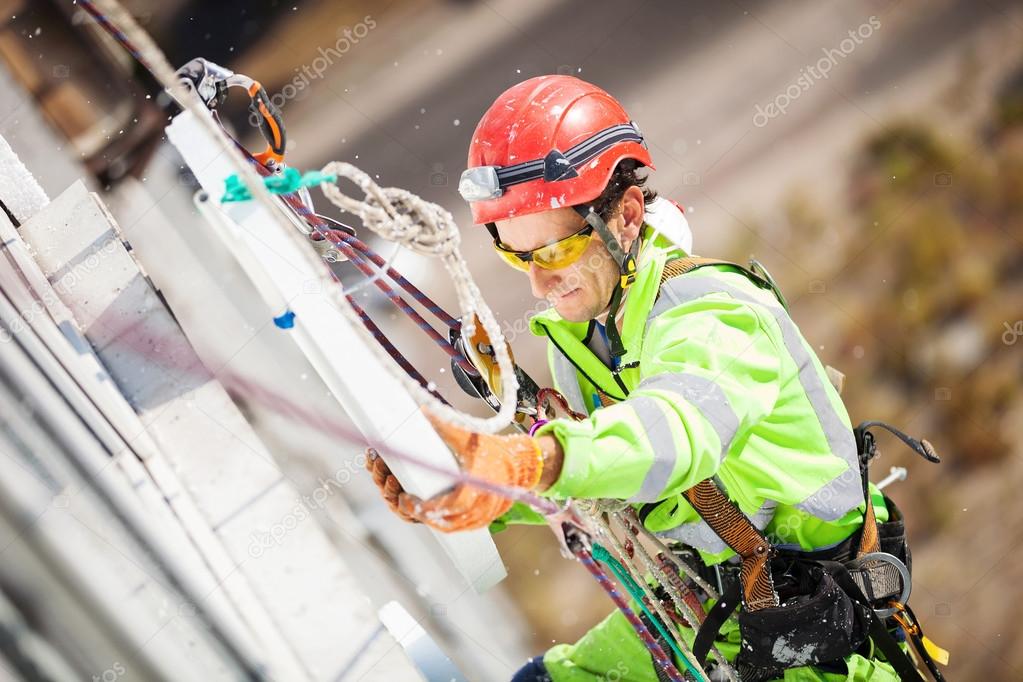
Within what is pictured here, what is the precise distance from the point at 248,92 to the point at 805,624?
5.16 ft

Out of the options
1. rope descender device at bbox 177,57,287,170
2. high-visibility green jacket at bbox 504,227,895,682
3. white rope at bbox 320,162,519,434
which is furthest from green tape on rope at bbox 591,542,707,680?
rope descender device at bbox 177,57,287,170

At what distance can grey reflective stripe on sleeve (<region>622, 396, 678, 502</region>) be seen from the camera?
4.17 feet

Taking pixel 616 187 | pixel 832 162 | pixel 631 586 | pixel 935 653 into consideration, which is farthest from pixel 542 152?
pixel 832 162

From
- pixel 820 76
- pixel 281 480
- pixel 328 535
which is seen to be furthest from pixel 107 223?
pixel 820 76

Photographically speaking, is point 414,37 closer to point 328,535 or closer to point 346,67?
point 346,67

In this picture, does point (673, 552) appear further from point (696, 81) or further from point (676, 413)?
point (696, 81)

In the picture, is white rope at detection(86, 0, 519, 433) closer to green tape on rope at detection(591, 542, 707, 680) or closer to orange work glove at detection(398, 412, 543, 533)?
orange work glove at detection(398, 412, 543, 533)

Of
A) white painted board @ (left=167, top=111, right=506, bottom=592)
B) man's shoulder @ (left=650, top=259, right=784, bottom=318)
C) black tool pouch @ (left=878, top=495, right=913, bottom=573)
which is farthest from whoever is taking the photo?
black tool pouch @ (left=878, top=495, right=913, bottom=573)

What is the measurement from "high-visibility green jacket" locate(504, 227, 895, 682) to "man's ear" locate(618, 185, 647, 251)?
42 millimetres

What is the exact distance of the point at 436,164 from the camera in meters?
4.68

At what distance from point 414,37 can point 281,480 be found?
3521 mm

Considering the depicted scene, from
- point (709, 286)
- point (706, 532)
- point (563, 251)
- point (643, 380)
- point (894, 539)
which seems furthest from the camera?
point (894, 539)

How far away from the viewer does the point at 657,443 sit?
50.0 inches

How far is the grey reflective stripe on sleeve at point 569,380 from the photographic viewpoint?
7.00ft
